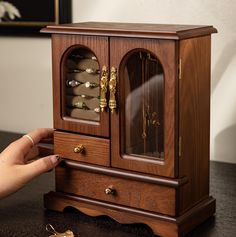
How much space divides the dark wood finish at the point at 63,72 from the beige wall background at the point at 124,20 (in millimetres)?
499

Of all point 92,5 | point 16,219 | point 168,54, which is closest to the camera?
point 168,54

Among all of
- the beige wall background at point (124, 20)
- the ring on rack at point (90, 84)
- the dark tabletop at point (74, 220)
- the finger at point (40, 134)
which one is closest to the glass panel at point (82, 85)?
the ring on rack at point (90, 84)

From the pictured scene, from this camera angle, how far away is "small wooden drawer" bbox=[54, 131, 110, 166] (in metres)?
1.28

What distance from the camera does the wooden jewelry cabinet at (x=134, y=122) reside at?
118cm

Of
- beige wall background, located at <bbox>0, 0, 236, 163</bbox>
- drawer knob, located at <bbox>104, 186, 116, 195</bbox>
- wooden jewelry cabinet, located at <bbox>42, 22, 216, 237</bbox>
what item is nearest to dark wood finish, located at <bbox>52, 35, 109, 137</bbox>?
wooden jewelry cabinet, located at <bbox>42, 22, 216, 237</bbox>

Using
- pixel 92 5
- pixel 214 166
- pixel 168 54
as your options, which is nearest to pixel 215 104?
pixel 214 166

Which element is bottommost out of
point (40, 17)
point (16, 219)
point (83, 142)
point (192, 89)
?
point (16, 219)

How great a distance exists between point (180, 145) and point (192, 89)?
11 centimetres

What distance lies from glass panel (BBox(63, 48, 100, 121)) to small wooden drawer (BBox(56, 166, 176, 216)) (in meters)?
0.12

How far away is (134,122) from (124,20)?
0.63 meters

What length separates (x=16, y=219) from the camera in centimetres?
129

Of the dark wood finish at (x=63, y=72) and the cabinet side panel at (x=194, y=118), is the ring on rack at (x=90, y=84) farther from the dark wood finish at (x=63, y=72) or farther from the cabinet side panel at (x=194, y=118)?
the cabinet side panel at (x=194, y=118)

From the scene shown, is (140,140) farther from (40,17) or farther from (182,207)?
(40,17)

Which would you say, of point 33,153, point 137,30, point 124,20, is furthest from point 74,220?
point 124,20
